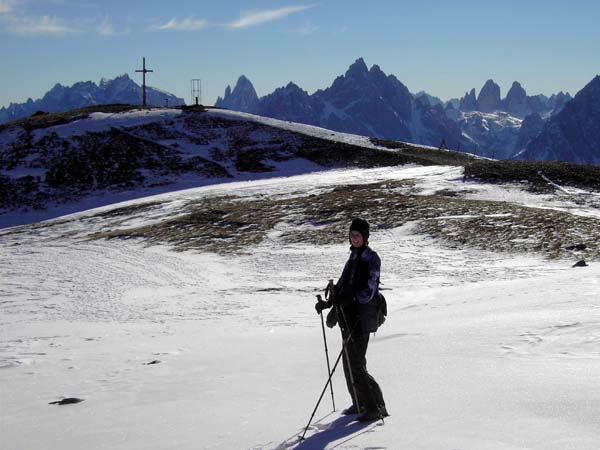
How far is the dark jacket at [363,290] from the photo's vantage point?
21.2 feet

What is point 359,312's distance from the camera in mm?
6516

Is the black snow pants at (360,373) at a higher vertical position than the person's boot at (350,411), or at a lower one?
higher

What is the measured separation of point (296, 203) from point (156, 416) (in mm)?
26841

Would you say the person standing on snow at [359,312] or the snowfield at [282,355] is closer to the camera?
the snowfield at [282,355]

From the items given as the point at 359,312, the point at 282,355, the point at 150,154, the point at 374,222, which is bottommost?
the point at 282,355

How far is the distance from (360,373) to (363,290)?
3.31 ft

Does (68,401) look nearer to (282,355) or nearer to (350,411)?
(282,355)

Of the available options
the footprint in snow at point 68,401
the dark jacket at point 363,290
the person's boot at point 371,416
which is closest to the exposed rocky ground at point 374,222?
the dark jacket at point 363,290

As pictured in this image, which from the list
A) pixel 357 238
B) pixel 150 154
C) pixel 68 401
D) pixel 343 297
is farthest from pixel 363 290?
pixel 150 154

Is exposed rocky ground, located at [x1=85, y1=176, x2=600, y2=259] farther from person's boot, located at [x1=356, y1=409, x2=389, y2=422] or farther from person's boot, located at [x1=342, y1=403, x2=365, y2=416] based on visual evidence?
person's boot, located at [x1=356, y1=409, x2=389, y2=422]

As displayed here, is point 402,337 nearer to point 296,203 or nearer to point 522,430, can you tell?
point 522,430

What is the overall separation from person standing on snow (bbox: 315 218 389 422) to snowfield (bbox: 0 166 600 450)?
12.8 inches

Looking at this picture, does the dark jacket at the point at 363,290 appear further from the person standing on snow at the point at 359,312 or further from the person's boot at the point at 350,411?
the person's boot at the point at 350,411

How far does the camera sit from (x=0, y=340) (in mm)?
11758
